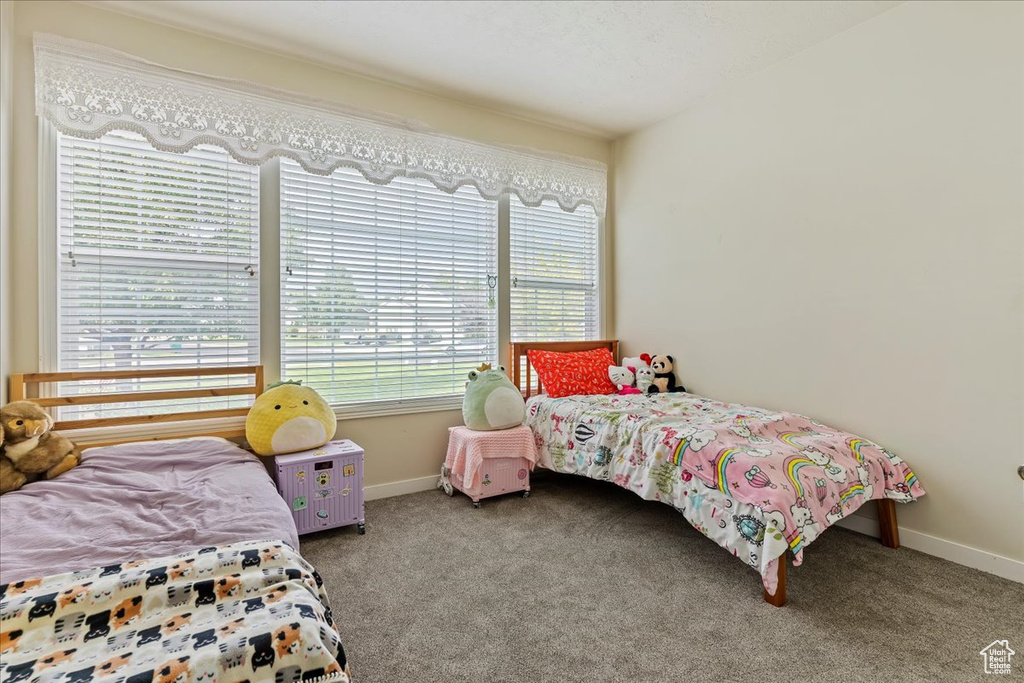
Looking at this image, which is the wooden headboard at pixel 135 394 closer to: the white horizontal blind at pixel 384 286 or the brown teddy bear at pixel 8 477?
the white horizontal blind at pixel 384 286

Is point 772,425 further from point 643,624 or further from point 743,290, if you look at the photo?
point 643,624

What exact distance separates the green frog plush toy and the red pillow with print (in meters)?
0.39

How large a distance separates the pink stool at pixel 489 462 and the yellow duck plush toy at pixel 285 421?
82 cm

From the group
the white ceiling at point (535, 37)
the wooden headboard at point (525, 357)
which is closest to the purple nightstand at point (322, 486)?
the wooden headboard at point (525, 357)

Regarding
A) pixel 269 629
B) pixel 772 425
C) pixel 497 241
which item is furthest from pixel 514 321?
pixel 269 629

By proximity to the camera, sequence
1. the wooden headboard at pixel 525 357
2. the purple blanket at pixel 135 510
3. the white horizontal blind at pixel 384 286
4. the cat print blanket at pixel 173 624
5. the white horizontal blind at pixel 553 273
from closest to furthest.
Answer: the cat print blanket at pixel 173 624, the purple blanket at pixel 135 510, the white horizontal blind at pixel 384 286, the wooden headboard at pixel 525 357, the white horizontal blind at pixel 553 273

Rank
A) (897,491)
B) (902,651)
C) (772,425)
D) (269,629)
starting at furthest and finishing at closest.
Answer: (772,425) → (897,491) → (902,651) → (269,629)

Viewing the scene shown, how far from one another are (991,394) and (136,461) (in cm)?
364

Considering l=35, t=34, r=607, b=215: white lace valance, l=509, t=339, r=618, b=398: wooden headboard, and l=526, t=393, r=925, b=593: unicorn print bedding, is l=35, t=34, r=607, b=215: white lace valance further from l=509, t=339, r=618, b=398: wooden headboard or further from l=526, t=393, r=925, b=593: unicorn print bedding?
l=526, t=393, r=925, b=593: unicorn print bedding

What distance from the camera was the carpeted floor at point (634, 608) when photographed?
4.86 ft

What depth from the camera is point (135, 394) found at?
2.33m

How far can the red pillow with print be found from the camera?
3359 millimetres

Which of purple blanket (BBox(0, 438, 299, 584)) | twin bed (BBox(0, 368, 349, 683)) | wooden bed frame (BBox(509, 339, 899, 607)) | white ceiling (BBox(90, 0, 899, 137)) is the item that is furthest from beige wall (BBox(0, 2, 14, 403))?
wooden bed frame (BBox(509, 339, 899, 607))

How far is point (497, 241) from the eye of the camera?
11.4ft
